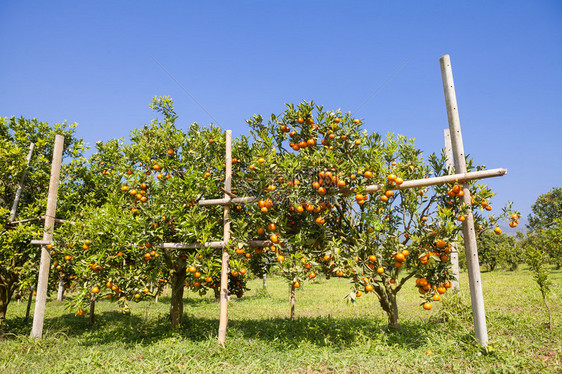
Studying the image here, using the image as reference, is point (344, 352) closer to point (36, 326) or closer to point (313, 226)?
point (313, 226)

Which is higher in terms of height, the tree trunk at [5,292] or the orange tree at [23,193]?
the orange tree at [23,193]

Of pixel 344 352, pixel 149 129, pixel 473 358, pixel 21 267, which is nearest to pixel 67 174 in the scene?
pixel 21 267

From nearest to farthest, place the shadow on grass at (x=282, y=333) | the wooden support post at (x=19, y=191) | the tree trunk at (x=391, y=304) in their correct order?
the shadow on grass at (x=282, y=333) < the tree trunk at (x=391, y=304) < the wooden support post at (x=19, y=191)

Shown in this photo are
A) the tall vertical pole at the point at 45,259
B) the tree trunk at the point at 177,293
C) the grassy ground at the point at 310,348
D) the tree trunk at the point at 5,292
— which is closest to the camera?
the grassy ground at the point at 310,348

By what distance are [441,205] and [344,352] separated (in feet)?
12.7

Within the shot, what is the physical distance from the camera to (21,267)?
908cm

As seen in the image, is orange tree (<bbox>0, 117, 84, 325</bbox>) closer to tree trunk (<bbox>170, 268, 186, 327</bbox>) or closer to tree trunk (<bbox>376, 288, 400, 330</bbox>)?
tree trunk (<bbox>170, 268, 186, 327</bbox>)

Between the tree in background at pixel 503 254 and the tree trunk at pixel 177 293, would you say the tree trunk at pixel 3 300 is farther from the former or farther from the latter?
the tree in background at pixel 503 254

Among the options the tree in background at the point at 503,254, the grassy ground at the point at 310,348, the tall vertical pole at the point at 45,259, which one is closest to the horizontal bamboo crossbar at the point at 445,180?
the grassy ground at the point at 310,348

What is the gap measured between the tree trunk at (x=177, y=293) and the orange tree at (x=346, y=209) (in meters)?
2.75

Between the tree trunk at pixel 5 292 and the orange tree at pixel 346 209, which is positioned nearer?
the orange tree at pixel 346 209

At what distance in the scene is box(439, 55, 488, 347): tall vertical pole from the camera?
6000mm

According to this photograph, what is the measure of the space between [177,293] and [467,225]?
303 inches

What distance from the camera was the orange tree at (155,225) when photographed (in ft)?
23.8
